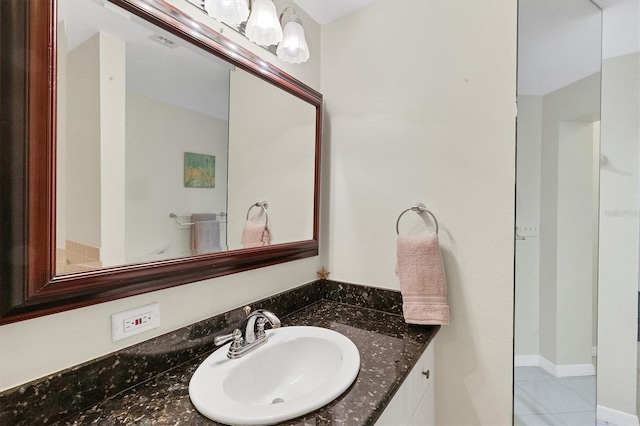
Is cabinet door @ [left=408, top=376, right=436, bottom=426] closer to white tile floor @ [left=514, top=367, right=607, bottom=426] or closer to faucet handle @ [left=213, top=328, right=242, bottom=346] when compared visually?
white tile floor @ [left=514, top=367, right=607, bottom=426]

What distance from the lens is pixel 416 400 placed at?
110 centimetres

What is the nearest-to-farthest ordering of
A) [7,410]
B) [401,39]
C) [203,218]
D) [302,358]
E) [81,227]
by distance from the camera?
1. [7,410]
2. [81,227]
3. [203,218]
4. [302,358]
5. [401,39]

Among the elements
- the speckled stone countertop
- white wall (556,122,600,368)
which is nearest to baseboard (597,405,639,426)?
white wall (556,122,600,368)

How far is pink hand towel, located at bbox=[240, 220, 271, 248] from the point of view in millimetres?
1228

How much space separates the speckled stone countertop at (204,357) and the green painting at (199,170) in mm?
499

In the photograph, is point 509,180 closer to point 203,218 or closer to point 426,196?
point 426,196

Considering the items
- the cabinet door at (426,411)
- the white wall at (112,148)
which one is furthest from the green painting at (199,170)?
the cabinet door at (426,411)

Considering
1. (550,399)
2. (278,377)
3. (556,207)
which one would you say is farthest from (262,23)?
(550,399)

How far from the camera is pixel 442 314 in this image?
1237 mm

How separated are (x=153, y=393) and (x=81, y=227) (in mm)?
498

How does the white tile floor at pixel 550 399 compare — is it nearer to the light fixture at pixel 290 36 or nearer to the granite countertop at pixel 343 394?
the granite countertop at pixel 343 394

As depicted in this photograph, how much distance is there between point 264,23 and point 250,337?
1.22 meters

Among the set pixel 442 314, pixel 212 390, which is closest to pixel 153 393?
pixel 212 390

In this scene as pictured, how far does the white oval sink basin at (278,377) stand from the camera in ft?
2.37
